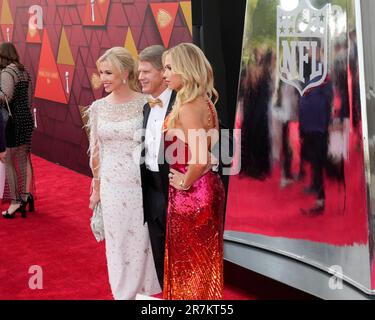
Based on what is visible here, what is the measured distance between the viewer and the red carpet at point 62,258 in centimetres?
360

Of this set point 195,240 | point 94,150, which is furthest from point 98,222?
point 195,240

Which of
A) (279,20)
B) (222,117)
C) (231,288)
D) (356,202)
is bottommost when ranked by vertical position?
(231,288)

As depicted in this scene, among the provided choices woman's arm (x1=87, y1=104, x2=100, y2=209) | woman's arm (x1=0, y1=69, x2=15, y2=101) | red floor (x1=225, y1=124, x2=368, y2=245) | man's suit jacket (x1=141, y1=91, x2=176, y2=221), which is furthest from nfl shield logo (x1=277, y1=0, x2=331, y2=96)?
woman's arm (x1=0, y1=69, x2=15, y2=101)

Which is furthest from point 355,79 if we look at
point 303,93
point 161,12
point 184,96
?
point 161,12

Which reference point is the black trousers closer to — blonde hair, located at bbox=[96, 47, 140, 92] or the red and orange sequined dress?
the red and orange sequined dress

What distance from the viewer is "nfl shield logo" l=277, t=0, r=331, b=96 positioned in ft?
9.92

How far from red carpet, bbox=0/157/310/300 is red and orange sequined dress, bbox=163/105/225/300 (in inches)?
26.8

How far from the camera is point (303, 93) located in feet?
10.4

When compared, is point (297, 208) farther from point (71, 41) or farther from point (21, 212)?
point (71, 41)

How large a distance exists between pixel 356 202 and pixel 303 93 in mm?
607

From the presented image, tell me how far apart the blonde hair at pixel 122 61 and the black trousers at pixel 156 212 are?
47 cm

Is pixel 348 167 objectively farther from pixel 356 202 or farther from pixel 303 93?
pixel 303 93

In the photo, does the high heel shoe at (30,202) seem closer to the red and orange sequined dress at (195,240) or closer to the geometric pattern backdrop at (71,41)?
the geometric pattern backdrop at (71,41)

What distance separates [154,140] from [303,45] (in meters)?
0.87
